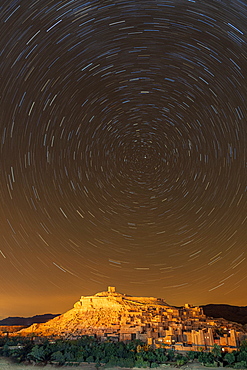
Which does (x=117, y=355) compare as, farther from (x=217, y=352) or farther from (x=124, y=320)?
(x=124, y=320)

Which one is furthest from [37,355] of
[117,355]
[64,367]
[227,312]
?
[227,312]

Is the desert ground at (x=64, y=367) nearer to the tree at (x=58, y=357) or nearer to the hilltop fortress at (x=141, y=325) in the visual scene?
the tree at (x=58, y=357)

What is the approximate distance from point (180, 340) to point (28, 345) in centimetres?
1346

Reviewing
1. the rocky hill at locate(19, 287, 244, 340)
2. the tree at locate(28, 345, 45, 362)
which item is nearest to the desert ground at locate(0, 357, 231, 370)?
the tree at locate(28, 345, 45, 362)

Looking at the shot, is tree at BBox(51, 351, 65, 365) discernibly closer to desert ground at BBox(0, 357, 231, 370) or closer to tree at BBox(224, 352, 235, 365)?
desert ground at BBox(0, 357, 231, 370)

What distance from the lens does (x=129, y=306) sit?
4369 cm

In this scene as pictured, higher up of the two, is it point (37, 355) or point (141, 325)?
point (141, 325)

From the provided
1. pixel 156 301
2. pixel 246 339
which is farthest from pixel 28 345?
pixel 156 301

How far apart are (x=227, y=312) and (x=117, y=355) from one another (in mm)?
43770

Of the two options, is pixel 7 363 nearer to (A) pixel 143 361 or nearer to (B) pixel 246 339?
(A) pixel 143 361

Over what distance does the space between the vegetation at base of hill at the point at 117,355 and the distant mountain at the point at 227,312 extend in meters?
34.0

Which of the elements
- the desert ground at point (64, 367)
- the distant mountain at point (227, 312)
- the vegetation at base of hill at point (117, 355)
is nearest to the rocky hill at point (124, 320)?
the vegetation at base of hill at point (117, 355)

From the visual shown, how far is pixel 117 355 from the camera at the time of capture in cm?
2580

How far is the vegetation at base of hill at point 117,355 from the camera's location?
23.9 m
